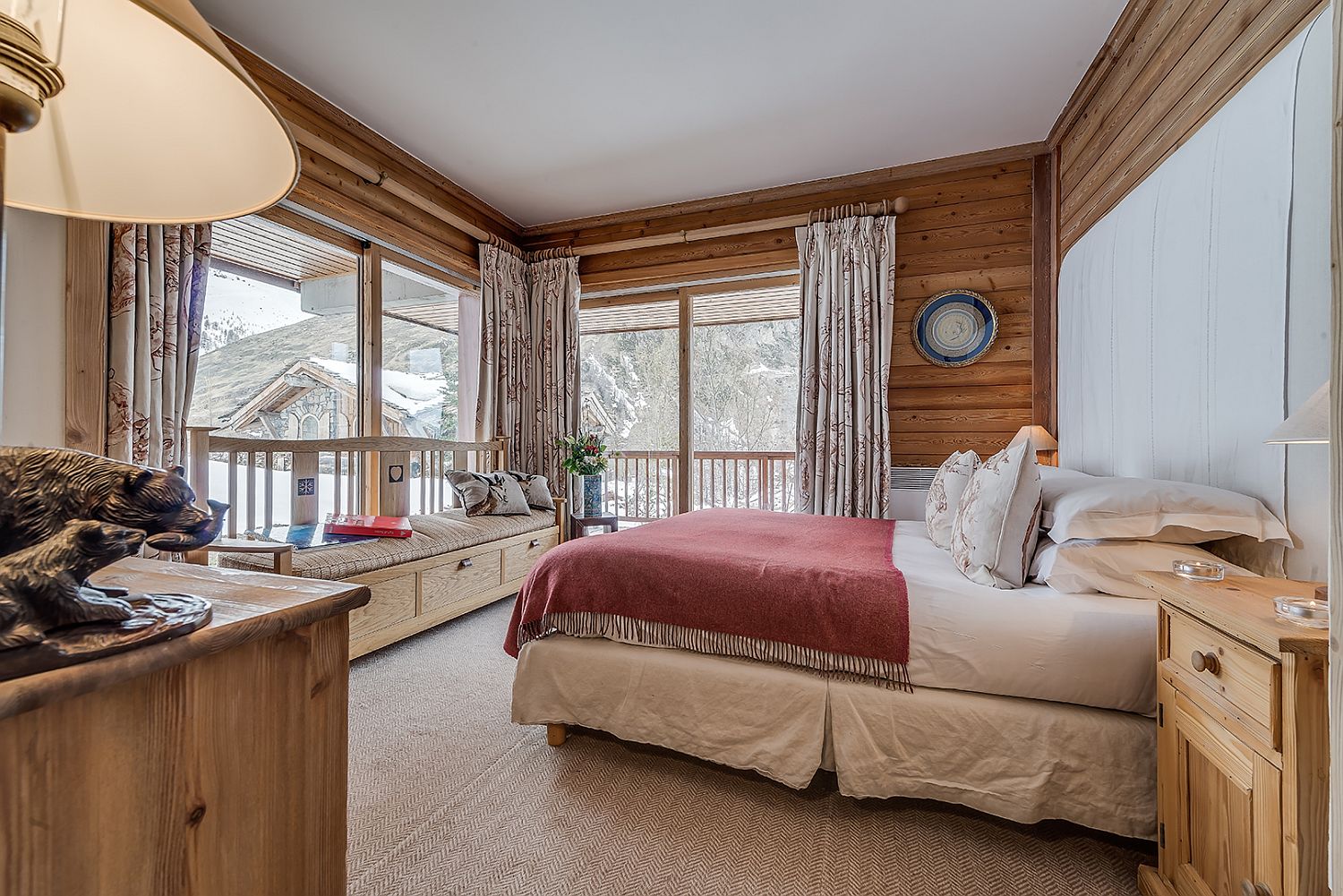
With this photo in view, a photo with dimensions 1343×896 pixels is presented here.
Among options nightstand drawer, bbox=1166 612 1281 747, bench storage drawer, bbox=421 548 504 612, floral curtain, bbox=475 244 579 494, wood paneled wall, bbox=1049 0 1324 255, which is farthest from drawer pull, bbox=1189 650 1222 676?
floral curtain, bbox=475 244 579 494

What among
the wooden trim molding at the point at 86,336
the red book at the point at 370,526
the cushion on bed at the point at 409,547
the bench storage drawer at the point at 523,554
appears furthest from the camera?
the bench storage drawer at the point at 523,554

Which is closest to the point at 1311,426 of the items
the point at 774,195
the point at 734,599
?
the point at 734,599

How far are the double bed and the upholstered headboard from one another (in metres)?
0.53

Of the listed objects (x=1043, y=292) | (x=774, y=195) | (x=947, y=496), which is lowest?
(x=947, y=496)

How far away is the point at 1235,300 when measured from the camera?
1633 millimetres

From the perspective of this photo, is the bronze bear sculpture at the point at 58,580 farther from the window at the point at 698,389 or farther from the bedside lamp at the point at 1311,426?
the window at the point at 698,389

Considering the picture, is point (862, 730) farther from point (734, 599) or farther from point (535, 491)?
point (535, 491)

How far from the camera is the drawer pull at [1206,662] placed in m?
1.08

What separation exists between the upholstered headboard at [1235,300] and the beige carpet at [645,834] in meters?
1.02

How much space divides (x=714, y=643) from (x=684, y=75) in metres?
2.68

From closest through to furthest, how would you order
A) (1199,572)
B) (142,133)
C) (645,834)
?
(142,133) < (1199,572) < (645,834)

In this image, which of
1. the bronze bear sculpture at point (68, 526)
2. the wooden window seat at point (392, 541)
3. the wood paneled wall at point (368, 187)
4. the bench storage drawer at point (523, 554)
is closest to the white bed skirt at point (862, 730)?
the wooden window seat at point (392, 541)

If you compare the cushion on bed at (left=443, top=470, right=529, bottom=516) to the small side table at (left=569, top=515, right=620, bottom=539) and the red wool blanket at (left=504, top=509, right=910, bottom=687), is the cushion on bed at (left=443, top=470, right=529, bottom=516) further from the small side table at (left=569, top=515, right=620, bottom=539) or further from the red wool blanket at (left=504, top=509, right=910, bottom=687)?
the red wool blanket at (left=504, top=509, right=910, bottom=687)

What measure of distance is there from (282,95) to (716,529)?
120 inches
